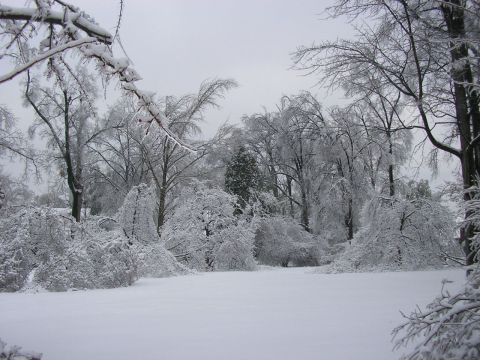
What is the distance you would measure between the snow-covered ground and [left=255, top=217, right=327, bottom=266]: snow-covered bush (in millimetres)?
14785

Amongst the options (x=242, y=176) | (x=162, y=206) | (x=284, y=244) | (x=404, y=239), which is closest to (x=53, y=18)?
(x=404, y=239)

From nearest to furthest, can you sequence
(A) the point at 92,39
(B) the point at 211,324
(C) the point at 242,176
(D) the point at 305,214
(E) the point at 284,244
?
(A) the point at 92,39 → (B) the point at 211,324 → (E) the point at 284,244 → (C) the point at 242,176 → (D) the point at 305,214

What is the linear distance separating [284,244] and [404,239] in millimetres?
10430

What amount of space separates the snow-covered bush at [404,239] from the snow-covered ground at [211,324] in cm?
488

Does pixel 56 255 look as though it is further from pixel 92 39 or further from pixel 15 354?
pixel 92 39

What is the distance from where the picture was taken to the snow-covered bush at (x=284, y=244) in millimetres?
20797

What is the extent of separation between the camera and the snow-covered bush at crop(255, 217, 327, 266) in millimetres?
20797

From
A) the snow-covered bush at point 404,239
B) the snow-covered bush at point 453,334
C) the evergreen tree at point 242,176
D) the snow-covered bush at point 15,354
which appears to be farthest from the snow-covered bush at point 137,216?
the snow-covered bush at point 453,334

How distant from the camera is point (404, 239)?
426 inches

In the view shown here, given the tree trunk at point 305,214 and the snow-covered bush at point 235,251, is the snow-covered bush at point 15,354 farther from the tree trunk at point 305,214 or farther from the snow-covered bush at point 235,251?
the tree trunk at point 305,214

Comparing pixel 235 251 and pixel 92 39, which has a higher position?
pixel 92 39

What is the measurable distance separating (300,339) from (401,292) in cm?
325

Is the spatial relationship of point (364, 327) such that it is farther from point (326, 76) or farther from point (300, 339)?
point (326, 76)

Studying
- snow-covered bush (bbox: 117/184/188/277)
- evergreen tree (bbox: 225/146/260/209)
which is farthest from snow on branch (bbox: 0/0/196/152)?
evergreen tree (bbox: 225/146/260/209)
